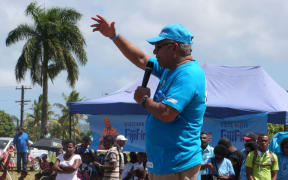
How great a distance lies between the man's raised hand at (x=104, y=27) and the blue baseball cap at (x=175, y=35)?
58 centimetres

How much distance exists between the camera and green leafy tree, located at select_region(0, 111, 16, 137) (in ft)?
284

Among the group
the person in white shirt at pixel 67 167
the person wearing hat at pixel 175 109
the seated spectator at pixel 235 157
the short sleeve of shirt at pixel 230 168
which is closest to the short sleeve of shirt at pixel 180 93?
the person wearing hat at pixel 175 109

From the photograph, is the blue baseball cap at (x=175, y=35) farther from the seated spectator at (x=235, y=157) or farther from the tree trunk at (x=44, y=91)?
the tree trunk at (x=44, y=91)

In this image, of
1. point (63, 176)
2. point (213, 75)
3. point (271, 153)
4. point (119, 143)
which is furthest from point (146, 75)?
point (213, 75)

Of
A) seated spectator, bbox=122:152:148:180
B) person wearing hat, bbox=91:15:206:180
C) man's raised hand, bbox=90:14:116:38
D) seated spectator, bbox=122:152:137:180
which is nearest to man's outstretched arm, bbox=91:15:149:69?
man's raised hand, bbox=90:14:116:38

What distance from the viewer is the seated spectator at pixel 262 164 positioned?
22.4ft

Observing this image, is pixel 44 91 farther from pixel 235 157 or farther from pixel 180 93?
pixel 180 93

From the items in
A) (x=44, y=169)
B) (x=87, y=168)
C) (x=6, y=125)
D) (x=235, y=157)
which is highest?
(x=235, y=157)

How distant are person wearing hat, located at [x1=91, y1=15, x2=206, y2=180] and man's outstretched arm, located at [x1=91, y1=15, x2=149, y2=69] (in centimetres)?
42

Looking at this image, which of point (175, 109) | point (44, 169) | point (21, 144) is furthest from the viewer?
point (21, 144)

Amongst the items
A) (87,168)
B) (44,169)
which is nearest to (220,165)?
(87,168)

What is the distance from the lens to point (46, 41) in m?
28.0

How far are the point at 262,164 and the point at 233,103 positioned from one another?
2498 mm

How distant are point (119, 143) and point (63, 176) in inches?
54.5
